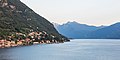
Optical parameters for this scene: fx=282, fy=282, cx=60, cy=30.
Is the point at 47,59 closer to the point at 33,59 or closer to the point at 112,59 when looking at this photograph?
the point at 33,59

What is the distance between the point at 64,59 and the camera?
187 metres

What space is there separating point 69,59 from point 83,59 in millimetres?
9225

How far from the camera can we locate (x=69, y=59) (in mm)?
185750

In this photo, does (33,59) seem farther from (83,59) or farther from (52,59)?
(83,59)

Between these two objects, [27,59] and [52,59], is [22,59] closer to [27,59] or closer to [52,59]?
[27,59]

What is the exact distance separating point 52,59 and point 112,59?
1561 inches

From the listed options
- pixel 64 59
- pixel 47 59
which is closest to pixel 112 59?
pixel 64 59

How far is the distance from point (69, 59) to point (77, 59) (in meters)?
5.32

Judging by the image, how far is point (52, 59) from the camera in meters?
189

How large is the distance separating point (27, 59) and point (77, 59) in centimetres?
3324

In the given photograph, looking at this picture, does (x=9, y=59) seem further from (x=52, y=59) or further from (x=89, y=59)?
(x=89, y=59)

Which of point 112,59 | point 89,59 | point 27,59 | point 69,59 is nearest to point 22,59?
point 27,59

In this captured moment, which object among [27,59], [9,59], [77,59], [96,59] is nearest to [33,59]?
[27,59]

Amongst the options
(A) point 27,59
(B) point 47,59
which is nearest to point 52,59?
(B) point 47,59
